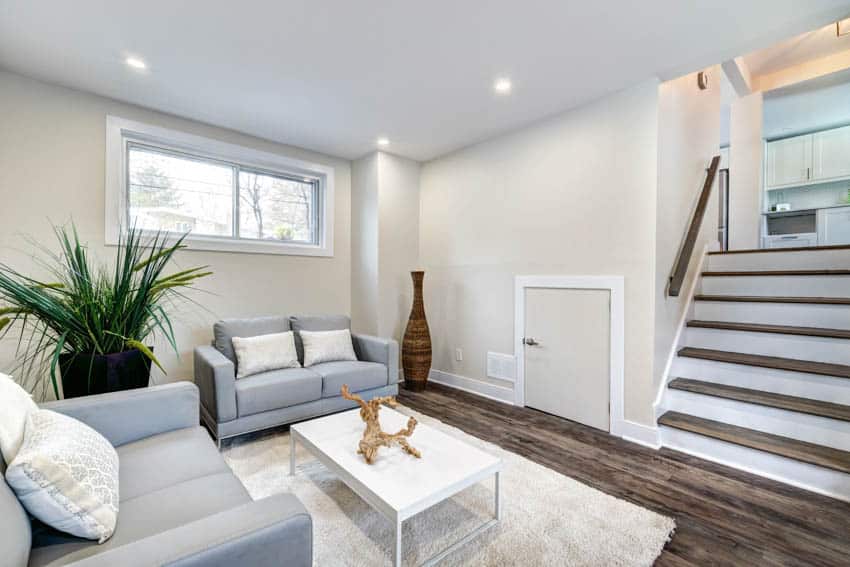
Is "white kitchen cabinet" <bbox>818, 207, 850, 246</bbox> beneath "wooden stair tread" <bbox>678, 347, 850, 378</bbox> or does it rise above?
above

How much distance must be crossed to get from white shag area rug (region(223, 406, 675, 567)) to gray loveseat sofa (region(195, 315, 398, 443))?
0.42 metres

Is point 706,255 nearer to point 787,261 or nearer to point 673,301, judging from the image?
point 787,261

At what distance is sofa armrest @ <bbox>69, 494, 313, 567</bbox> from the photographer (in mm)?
833

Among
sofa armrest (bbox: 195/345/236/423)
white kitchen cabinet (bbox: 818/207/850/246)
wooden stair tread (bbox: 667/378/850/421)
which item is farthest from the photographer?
white kitchen cabinet (bbox: 818/207/850/246)

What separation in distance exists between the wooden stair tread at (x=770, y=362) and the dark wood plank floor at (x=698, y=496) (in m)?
0.76

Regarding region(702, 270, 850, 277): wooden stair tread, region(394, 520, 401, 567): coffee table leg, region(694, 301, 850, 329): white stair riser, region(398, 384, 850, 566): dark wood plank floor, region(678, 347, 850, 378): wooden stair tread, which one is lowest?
region(398, 384, 850, 566): dark wood plank floor

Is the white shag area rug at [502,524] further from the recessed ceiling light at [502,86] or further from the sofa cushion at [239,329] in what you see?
the recessed ceiling light at [502,86]

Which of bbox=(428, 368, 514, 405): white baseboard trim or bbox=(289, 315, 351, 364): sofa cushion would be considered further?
bbox=(428, 368, 514, 405): white baseboard trim

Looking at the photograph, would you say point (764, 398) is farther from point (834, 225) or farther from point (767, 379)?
point (834, 225)

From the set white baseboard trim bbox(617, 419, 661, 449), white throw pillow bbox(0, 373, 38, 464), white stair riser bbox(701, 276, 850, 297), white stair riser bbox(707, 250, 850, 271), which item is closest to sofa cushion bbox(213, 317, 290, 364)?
white throw pillow bbox(0, 373, 38, 464)

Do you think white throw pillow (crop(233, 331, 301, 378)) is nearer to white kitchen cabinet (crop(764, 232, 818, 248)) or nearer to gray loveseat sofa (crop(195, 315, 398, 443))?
gray loveseat sofa (crop(195, 315, 398, 443))

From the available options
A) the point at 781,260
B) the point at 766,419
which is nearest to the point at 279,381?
the point at 766,419

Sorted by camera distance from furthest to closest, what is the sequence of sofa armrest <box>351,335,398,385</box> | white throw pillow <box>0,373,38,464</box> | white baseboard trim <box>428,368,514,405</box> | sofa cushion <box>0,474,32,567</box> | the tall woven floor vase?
the tall woven floor vase < white baseboard trim <box>428,368,514,405</box> < sofa armrest <box>351,335,398,385</box> < white throw pillow <box>0,373,38,464</box> < sofa cushion <box>0,474,32,567</box>

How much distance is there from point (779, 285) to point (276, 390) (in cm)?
410
